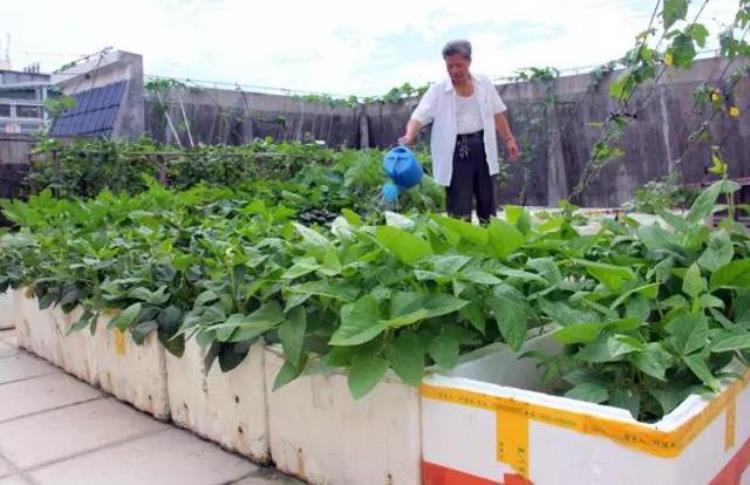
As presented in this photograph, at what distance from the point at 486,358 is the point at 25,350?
111 inches

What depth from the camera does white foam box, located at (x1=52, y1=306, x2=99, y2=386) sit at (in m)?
2.96

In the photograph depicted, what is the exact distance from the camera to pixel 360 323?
5.22ft

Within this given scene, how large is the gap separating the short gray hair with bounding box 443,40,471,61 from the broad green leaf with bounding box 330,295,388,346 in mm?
3019

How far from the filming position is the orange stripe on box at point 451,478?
1.49m

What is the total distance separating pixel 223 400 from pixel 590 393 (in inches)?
47.9

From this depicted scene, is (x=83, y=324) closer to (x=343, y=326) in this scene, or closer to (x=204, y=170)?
(x=343, y=326)

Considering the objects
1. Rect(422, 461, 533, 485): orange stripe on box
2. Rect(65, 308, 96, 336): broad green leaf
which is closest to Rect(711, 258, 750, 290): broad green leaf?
Rect(422, 461, 533, 485): orange stripe on box

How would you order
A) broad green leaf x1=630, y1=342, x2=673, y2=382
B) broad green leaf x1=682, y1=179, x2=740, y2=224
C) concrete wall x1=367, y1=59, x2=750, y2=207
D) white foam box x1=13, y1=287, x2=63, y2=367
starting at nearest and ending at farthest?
broad green leaf x1=630, y1=342, x2=673, y2=382 < broad green leaf x1=682, y1=179, x2=740, y2=224 < white foam box x1=13, y1=287, x2=63, y2=367 < concrete wall x1=367, y1=59, x2=750, y2=207

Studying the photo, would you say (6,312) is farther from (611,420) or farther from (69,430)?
(611,420)

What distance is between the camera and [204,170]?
630cm

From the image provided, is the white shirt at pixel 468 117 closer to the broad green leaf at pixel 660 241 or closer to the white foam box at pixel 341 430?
Result: the broad green leaf at pixel 660 241

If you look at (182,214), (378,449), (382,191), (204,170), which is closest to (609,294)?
(378,449)

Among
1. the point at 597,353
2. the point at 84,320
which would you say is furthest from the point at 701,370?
the point at 84,320

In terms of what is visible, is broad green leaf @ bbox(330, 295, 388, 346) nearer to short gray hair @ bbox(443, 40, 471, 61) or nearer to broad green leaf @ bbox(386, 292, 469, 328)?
broad green leaf @ bbox(386, 292, 469, 328)
